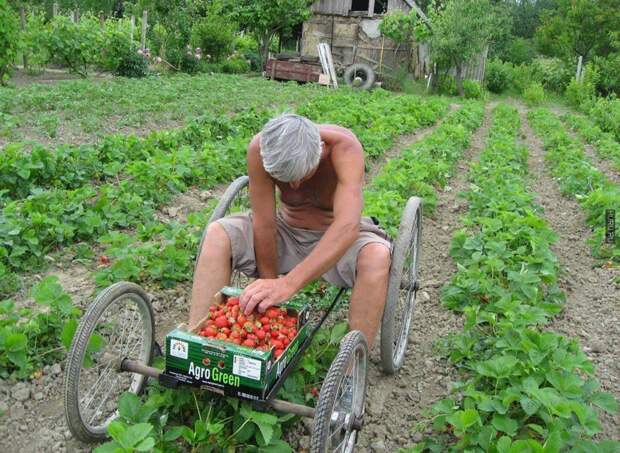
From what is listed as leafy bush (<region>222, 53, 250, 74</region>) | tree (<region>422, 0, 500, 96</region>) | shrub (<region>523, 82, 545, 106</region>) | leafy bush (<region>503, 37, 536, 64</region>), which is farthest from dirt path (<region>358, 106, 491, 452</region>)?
leafy bush (<region>503, 37, 536, 64</region>)

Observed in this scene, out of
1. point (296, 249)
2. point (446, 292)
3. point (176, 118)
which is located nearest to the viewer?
point (296, 249)

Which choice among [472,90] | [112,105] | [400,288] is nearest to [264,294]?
[400,288]

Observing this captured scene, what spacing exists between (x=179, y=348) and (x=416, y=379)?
1.65 meters

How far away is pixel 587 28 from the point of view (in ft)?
96.2

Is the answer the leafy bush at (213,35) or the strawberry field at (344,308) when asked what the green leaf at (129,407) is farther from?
the leafy bush at (213,35)

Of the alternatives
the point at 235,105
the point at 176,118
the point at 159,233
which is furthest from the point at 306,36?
the point at 159,233

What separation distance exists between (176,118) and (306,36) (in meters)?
17.5

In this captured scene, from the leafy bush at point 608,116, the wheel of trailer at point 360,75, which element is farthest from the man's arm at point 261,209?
the wheel of trailer at point 360,75

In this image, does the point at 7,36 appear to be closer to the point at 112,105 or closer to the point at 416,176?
the point at 112,105

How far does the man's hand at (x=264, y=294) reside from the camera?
2.65m

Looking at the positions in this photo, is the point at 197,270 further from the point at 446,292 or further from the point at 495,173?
the point at 495,173

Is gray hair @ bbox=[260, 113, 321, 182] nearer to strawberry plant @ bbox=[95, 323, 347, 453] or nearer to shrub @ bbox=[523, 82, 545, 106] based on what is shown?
strawberry plant @ bbox=[95, 323, 347, 453]

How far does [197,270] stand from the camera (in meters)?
2.98

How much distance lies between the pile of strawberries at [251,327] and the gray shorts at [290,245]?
1.21 feet
